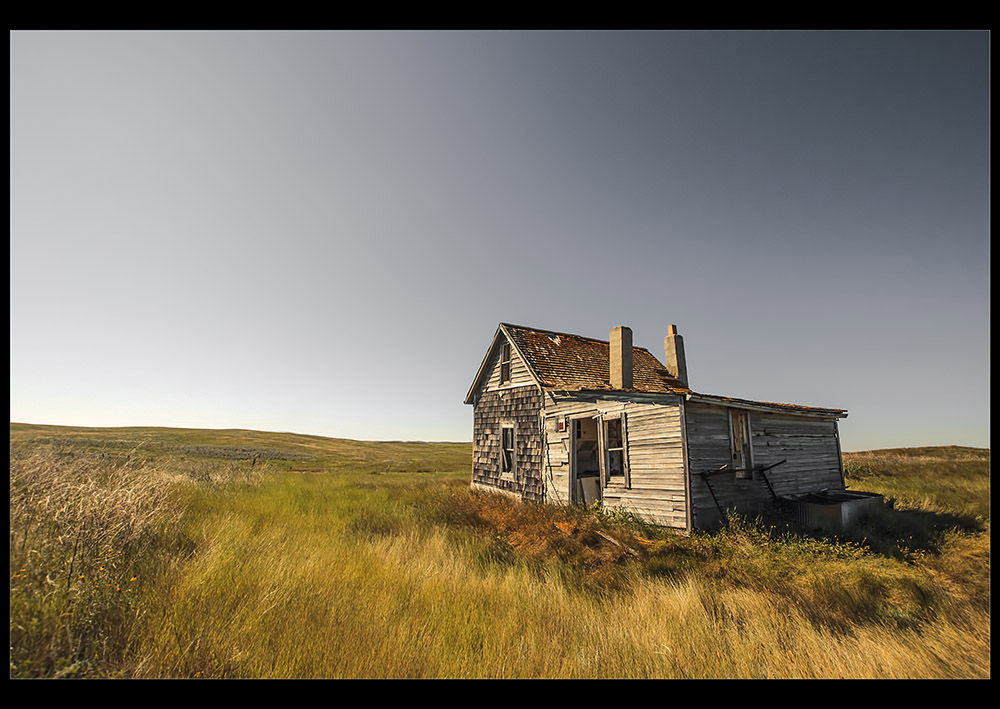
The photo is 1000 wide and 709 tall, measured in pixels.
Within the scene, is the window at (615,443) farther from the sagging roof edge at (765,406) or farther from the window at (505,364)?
the window at (505,364)

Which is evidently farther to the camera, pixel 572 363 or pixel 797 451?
pixel 572 363

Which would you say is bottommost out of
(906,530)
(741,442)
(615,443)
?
(906,530)

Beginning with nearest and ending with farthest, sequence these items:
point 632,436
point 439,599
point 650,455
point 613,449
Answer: point 439,599 < point 650,455 < point 632,436 < point 613,449

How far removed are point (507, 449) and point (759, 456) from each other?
8.77 metres

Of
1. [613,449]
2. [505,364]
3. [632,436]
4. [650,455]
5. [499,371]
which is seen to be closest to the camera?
[650,455]

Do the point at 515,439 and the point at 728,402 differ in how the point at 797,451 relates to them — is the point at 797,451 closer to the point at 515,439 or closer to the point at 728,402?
the point at 728,402

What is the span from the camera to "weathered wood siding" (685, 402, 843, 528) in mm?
10070

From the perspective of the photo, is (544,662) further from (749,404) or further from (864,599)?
(749,404)

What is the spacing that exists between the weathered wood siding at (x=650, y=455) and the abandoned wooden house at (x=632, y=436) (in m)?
0.03

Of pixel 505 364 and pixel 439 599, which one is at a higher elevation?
pixel 505 364

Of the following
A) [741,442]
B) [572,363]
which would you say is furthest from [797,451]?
[572,363]

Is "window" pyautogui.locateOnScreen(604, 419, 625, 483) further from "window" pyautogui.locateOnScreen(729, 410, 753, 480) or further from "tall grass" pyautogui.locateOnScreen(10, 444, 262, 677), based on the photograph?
"tall grass" pyautogui.locateOnScreen(10, 444, 262, 677)

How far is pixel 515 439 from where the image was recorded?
15.3m
